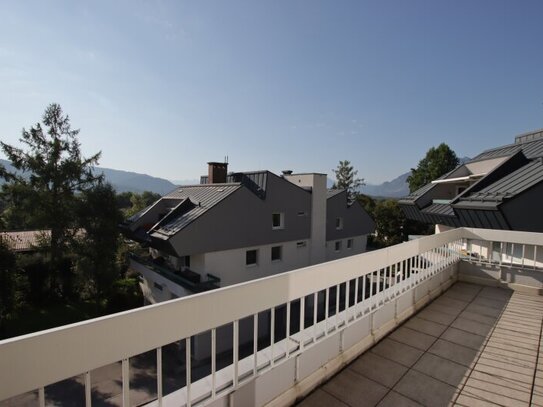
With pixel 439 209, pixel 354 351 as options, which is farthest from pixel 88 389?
pixel 439 209

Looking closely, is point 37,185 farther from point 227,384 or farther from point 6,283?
point 227,384

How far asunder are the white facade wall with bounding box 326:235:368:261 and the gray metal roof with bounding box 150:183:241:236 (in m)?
8.94

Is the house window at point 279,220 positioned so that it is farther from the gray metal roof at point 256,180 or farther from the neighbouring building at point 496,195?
the neighbouring building at point 496,195

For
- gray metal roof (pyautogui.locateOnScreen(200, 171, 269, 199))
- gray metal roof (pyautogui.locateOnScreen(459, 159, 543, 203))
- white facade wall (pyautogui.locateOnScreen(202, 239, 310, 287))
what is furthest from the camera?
gray metal roof (pyautogui.locateOnScreen(200, 171, 269, 199))

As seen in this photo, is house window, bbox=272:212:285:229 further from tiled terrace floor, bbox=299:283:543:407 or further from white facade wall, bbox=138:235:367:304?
tiled terrace floor, bbox=299:283:543:407

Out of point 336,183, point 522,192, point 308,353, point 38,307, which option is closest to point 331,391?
point 308,353

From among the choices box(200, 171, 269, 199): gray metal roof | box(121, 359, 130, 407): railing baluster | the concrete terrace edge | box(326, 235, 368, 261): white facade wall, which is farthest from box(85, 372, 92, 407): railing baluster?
box(326, 235, 368, 261): white facade wall

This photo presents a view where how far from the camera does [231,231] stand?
44.7 feet

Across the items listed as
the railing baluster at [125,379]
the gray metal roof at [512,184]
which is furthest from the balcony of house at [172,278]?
the railing baluster at [125,379]

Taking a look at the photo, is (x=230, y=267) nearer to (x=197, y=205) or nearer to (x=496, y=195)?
(x=197, y=205)

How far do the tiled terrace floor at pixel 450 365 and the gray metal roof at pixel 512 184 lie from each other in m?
4.78

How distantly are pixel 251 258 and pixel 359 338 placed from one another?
39.3 ft

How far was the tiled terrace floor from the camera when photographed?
2617mm

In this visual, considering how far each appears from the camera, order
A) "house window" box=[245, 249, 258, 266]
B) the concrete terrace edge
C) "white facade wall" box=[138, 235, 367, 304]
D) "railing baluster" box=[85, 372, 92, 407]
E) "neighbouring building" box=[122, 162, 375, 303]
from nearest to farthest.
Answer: "railing baluster" box=[85, 372, 92, 407], the concrete terrace edge, "neighbouring building" box=[122, 162, 375, 303], "white facade wall" box=[138, 235, 367, 304], "house window" box=[245, 249, 258, 266]
